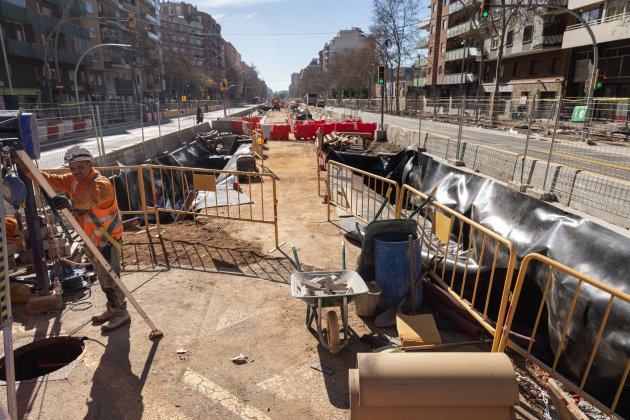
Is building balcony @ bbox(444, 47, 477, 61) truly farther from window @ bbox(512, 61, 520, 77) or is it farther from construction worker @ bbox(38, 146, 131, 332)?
construction worker @ bbox(38, 146, 131, 332)

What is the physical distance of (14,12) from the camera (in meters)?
33.7

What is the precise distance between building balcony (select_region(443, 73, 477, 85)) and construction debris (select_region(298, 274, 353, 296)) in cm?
5337

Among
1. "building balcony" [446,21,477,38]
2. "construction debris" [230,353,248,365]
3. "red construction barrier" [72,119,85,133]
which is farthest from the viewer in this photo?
"building balcony" [446,21,477,38]

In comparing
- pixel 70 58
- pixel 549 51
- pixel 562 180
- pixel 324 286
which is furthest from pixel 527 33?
pixel 70 58

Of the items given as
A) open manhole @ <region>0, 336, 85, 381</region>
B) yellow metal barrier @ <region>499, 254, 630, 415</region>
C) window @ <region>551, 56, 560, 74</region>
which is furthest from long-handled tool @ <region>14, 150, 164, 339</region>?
window @ <region>551, 56, 560, 74</region>

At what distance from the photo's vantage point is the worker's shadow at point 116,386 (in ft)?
11.0

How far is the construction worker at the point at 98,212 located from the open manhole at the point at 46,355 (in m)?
0.33

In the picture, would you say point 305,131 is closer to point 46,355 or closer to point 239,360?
point 46,355

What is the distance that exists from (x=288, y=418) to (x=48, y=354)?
9.55 ft

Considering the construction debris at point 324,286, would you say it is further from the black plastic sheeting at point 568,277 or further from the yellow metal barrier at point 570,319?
the black plastic sheeting at point 568,277

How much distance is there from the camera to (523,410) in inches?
136

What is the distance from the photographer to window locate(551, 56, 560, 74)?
3581 cm

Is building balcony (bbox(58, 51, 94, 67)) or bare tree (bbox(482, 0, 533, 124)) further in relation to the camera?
building balcony (bbox(58, 51, 94, 67))

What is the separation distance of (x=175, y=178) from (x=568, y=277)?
1160cm
